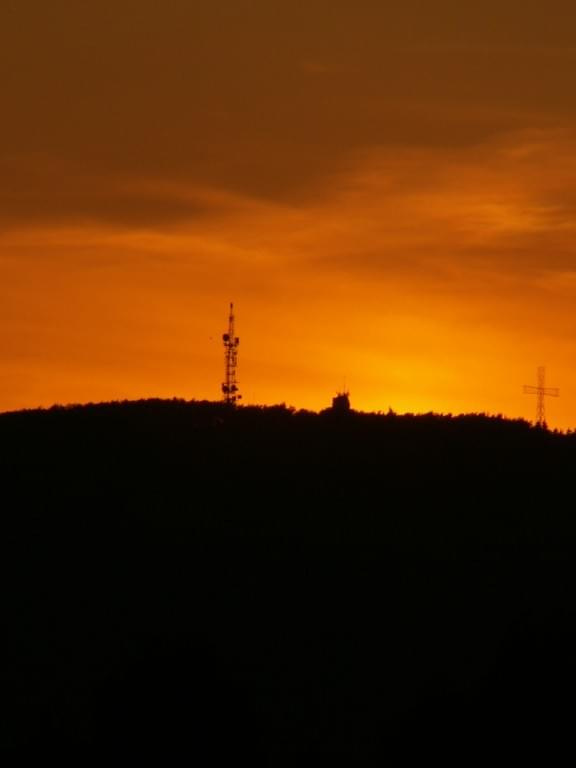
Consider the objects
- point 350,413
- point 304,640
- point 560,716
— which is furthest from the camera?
point 350,413

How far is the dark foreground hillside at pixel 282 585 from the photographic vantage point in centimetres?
3469

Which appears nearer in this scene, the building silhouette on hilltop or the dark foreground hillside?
the dark foreground hillside

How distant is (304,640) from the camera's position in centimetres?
4606

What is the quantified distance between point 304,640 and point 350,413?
1796cm

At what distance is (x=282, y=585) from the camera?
49375 mm

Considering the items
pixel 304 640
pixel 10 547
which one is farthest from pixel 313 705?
pixel 10 547

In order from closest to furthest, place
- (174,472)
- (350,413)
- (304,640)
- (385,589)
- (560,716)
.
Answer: (560,716), (304,640), (385,589), (174,472), (350,413)

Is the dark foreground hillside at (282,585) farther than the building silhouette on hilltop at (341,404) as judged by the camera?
No

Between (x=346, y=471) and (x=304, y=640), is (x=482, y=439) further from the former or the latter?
(x=304, y=640)

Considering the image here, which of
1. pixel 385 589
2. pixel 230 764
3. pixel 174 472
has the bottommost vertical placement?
pixel 230 764

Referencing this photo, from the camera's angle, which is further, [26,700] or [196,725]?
[26,700]

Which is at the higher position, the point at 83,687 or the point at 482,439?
the point at 482,439

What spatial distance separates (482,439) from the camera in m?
60.9

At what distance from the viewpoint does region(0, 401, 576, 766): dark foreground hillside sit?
114 feet
